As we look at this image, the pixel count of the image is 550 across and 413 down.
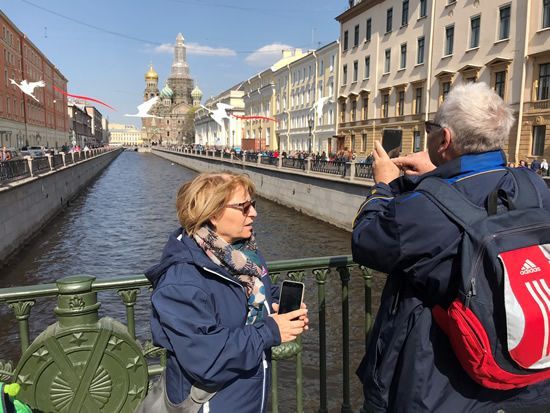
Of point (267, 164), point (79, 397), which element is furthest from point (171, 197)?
point (79, 397)

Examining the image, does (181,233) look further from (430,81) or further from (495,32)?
(430,81)

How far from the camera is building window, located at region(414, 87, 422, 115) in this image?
28625mm

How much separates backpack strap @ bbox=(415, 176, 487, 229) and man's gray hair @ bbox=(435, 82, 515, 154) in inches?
8.7

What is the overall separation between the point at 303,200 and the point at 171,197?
12.1m

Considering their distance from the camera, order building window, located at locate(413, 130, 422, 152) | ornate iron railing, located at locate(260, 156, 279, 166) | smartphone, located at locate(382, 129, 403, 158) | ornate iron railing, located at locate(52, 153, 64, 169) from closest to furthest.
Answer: smartphone, located at locate(382, 129, 403, 158), ornate iron railing, located at locate(52, 153, 64, 169), building window, located at locate(413, 130, 422, 152), ornate iron railing, located at locate(260, 156, 279, 166)

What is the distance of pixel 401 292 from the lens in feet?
5.93

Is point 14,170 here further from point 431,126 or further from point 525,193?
point 525,193

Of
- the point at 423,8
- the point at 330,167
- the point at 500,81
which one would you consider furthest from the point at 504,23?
the point at 330,167

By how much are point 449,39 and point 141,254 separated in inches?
832

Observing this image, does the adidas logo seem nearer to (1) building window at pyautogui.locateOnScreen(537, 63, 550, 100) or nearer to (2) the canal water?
(2) the canal water

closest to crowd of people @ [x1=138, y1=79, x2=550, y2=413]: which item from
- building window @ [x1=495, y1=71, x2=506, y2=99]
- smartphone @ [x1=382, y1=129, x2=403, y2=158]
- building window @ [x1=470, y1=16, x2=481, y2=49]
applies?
smartphone @ [x1=382, y1=129, x2=403, y2=158]

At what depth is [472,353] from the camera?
1.53 metres

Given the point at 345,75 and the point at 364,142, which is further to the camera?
the point at 345,75

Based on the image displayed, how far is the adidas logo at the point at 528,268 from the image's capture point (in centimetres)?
149
